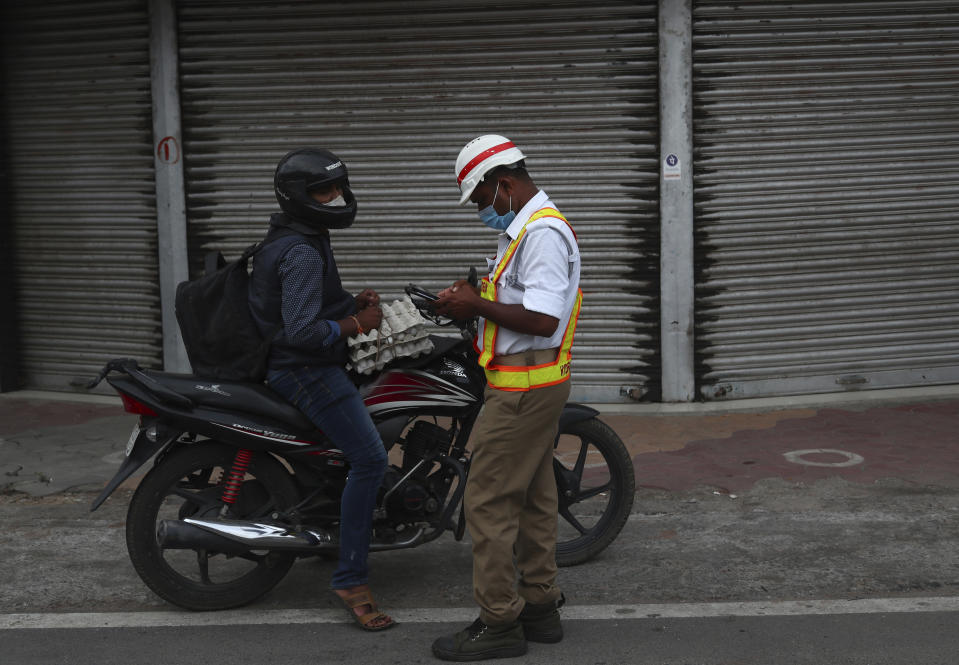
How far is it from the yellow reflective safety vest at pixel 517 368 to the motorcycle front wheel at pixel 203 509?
106 centimetres

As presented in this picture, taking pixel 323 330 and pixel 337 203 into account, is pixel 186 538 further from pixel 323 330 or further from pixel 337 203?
pixel 337 203

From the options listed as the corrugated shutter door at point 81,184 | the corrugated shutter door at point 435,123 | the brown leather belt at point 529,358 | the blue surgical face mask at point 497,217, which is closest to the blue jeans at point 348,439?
the brown leather belt at point 529,358

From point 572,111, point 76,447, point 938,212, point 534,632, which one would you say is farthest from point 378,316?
point 938,212

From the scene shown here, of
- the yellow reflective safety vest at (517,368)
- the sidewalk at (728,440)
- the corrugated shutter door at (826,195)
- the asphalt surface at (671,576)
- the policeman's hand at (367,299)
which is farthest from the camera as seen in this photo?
the corrugated shutter door at (826,195)

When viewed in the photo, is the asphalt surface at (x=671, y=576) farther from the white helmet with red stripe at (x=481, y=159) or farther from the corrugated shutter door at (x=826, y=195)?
the white helmet with red stripe at (x=481, y=159)

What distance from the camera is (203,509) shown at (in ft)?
14.8

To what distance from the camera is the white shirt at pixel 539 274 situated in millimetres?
3842

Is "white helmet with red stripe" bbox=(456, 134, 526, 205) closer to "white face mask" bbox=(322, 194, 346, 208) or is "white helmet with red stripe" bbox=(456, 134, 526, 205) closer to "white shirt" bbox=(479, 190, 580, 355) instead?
"white shirt" bbox=(479, 190, 580, 355)

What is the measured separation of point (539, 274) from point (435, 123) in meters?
4.99

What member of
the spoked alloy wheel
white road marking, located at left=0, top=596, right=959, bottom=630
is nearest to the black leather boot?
white road marking, located at left=0, top=596, right=959, bottom=630

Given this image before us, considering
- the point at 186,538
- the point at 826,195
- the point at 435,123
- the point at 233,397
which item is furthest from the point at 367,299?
the point at 826,195

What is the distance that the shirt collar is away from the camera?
393cm

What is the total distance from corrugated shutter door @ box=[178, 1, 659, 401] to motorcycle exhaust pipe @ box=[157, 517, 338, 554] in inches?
178

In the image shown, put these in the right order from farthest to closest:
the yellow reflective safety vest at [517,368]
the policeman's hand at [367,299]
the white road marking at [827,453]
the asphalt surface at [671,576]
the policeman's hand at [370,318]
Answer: the white road marking at [827,453], the policeman's hand at [367,299], the policeman's hand at [370,318], the asphalt surface at [671,576], the yellow reflective safety vest at [517,368]
